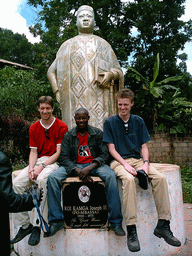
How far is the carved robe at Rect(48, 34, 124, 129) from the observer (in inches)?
159

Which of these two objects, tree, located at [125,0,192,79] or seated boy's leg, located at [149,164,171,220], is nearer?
seated boy's leg, located at [149,164,171,220]

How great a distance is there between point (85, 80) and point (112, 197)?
80.8 inches

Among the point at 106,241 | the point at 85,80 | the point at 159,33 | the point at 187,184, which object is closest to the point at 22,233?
the point at 106,241

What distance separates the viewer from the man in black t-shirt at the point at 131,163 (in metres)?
2.58

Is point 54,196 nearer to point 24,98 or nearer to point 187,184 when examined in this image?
point 187,184

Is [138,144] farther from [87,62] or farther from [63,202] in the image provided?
[87,62]

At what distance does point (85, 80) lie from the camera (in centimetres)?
407

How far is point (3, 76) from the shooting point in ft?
41.6

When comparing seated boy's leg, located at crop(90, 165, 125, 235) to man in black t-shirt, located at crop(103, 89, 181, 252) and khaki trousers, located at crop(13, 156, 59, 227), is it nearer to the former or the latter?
man in black t-shirt, located at crop(103, 89, 181, 252)

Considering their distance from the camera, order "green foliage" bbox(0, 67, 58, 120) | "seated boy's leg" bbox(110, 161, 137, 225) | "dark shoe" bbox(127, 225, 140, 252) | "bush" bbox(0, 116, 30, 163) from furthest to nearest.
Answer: "green foliage" bbox(0, 67, 58, 120), "bush" bbox(0, 116, 30, 163), "seated boy's leg" bbox(110, 161, 137, 225), "dark shoe" bbox(127, 225, 140, 252)

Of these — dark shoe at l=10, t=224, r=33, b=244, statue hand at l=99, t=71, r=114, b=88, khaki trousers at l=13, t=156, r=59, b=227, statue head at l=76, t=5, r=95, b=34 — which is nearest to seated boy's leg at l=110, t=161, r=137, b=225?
khaki trousers at l=13, t=156, r=59, b=227

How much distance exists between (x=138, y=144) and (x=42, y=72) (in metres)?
8.83

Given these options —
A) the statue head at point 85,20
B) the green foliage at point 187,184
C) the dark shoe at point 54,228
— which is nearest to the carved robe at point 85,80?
the statue head at point 85,20

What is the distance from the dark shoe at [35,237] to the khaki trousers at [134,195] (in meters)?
0.93
